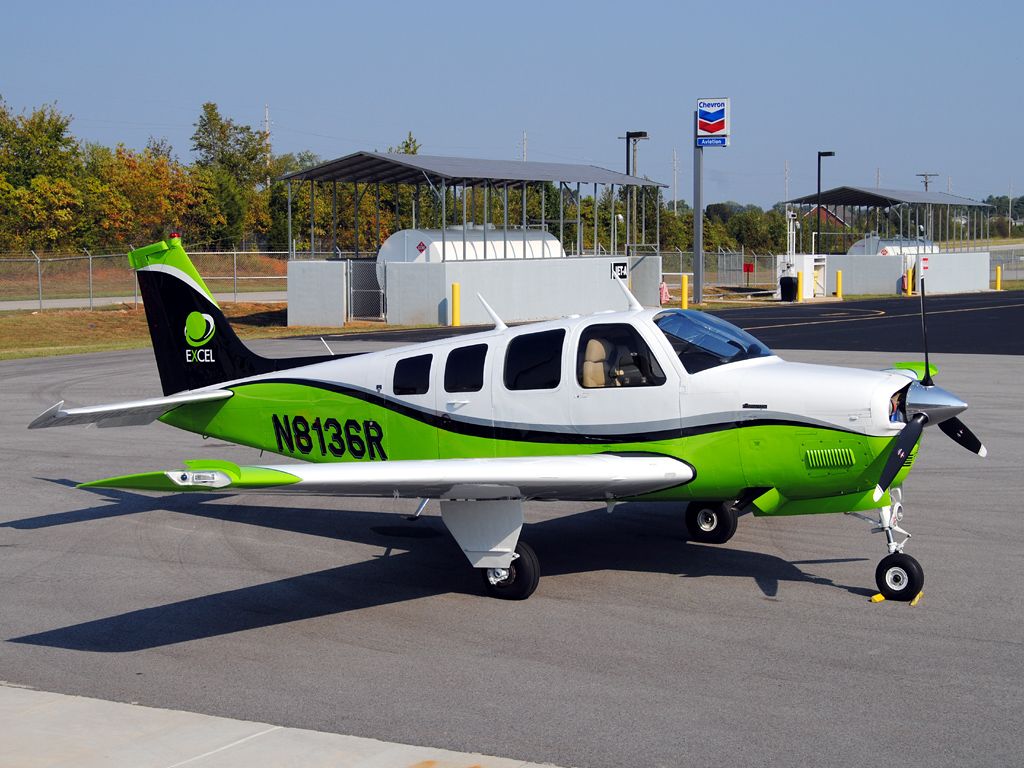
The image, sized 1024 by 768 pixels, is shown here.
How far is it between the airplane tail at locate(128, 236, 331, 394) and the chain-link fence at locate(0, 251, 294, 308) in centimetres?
3775

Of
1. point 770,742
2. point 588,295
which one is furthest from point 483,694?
point 588,295

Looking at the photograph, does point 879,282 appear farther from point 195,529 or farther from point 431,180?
point 195,529

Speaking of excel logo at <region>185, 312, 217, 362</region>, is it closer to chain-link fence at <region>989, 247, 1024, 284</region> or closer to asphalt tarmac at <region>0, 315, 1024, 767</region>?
asphalt tarmac at <region>0, 315, 1024, 767</region>

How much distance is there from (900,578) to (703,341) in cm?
247

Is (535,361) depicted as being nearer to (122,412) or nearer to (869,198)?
(122,412)

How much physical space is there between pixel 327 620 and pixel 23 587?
115 inches

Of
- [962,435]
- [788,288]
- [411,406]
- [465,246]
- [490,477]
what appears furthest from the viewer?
[788,288]

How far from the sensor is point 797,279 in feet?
194

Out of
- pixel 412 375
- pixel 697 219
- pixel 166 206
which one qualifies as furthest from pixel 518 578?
pixel 166 206

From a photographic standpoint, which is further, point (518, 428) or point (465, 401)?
point (465, 401)

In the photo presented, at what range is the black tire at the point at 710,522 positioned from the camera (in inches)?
426

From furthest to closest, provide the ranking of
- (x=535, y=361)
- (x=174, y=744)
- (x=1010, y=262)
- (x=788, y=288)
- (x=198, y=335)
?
(x=1010, y=262)
(x=788, y=288)
(x=198, y=335)
(x=535, y=361)
(x=174, y=744)

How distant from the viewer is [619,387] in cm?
958

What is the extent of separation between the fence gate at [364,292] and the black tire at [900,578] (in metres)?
36.0
